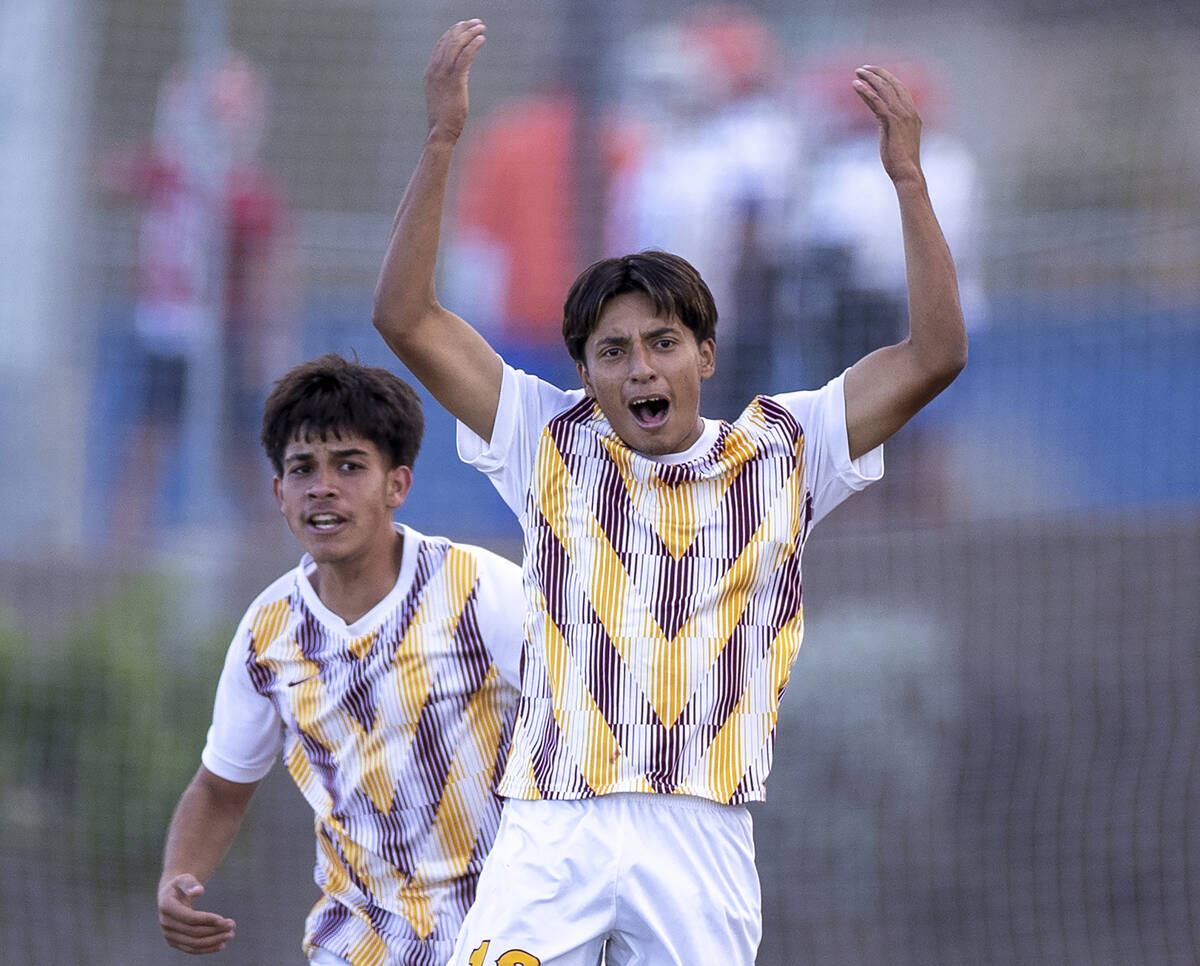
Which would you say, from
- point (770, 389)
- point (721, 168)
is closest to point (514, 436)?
point (770, 389)

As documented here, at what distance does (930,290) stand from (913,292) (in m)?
0.04

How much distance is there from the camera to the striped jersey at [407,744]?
322 cm

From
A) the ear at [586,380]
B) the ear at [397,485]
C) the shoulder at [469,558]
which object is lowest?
the shoulder at [469,558]

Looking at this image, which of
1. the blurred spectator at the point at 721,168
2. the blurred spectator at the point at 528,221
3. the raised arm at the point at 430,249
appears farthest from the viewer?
the blurred spectator at the point at 528,221

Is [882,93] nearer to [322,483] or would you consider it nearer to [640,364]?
[640,364]

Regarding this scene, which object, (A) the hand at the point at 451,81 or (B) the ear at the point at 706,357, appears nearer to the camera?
(A) the hand at the point at 451,81

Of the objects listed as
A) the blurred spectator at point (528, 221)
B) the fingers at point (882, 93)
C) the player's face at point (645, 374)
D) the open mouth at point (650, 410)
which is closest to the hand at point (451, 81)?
the player's face at point (645, 374)

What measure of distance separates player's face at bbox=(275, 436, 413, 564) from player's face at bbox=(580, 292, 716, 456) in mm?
572

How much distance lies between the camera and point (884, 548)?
21.5 feet

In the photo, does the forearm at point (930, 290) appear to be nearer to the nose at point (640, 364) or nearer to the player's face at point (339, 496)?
the nose at point (640, 364)

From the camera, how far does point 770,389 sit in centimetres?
673

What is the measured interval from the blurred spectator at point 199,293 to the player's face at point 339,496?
3970 millimetres

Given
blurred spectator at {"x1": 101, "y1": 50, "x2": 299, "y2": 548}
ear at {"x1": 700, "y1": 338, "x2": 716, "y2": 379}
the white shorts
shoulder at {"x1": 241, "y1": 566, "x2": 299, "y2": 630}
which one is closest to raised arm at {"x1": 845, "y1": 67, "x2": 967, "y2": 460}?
ear at {"x1": 700, "y1": 338, "x2": 716, "y2": 379}

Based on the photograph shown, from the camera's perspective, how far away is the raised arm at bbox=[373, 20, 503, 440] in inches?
113
